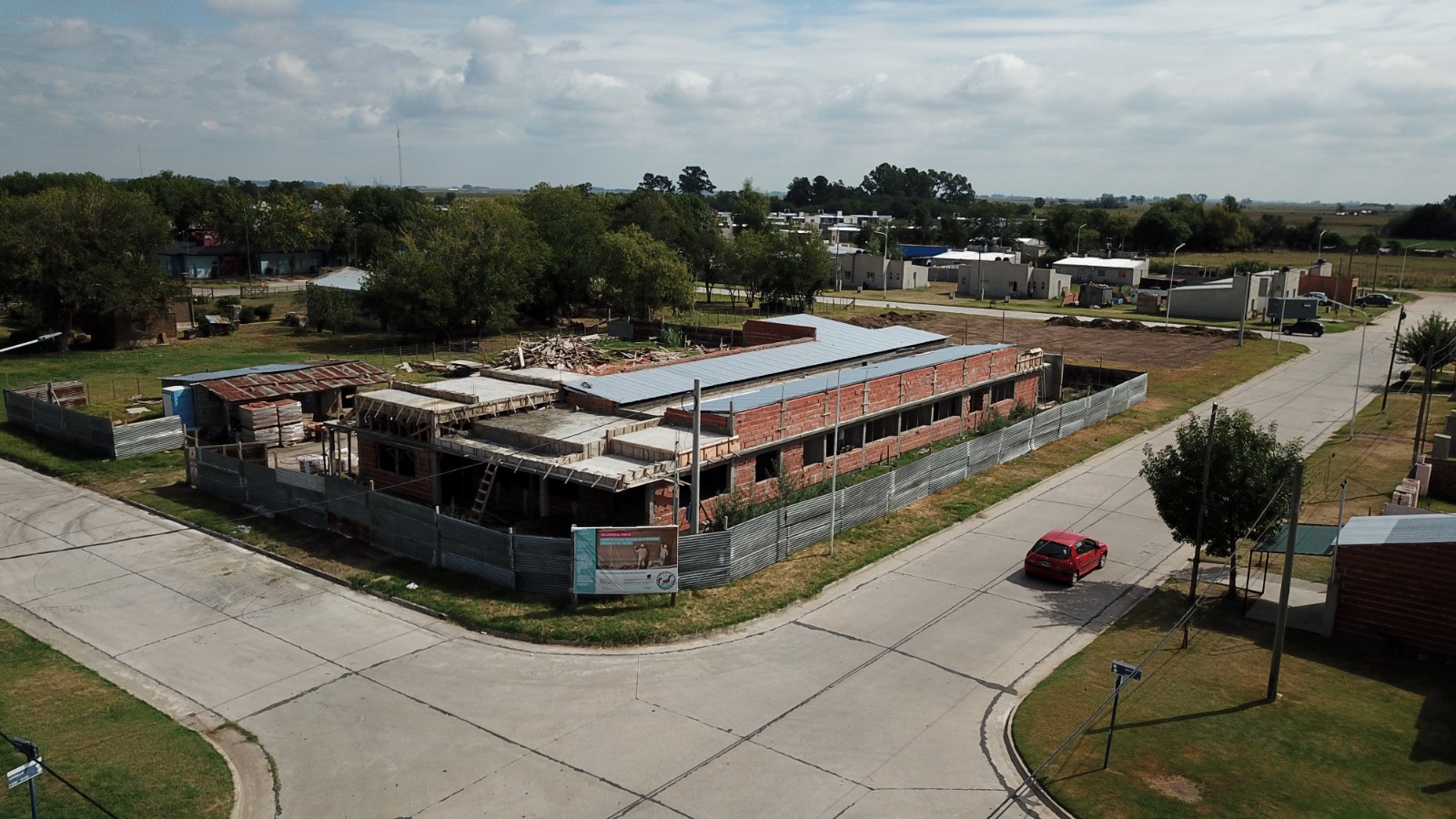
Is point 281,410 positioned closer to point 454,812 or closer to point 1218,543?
point 454,812

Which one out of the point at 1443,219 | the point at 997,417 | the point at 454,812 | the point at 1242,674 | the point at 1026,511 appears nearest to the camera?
the point at 454,812

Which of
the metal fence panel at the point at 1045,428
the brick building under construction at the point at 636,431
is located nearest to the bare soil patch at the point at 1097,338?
the metal fence panel at the point at 1045,428

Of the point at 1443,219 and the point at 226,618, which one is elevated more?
the point at 1443,219

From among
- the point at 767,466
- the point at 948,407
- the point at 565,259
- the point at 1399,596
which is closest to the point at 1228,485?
the point at 1399,596

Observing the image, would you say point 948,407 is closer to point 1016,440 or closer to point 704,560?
point 1016,440

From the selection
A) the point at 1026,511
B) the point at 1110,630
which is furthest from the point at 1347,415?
the point at 1110,630

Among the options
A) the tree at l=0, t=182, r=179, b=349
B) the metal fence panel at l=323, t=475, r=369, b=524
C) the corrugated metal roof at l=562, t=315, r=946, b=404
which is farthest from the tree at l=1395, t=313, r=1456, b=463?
the tree at l=0, t=182, r=179, b=349
